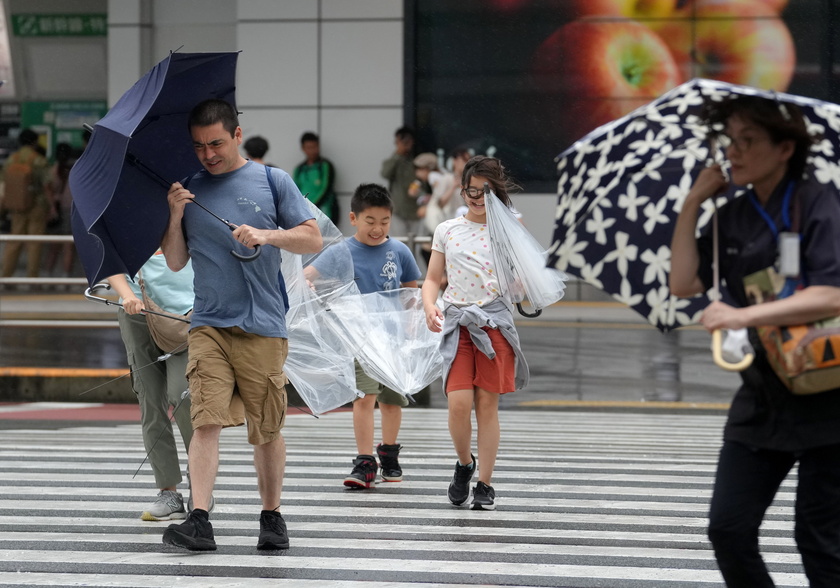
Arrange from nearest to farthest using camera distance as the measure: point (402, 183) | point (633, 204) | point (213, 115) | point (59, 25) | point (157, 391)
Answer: point (633, 204)
point (213, 115)
point (157, 391)
point (402, 183)
point (59, 25)

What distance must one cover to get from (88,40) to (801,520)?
65.4 ft

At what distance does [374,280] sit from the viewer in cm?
846

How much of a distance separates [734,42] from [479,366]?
14.5 meters

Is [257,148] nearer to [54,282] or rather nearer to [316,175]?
[54,282]

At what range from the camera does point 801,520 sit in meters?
4.06

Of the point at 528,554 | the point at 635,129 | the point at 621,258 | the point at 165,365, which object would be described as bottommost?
the point at 528,554

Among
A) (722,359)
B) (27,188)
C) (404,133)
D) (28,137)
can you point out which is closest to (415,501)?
(722,359)

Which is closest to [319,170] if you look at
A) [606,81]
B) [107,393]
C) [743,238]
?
[606,81]

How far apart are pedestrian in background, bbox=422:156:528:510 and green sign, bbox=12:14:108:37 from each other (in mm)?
16016

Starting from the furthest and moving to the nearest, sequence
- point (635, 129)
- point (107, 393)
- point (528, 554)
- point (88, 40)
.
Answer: point (88, 40), point (107, 393), point (528, 554), point (635, 129)

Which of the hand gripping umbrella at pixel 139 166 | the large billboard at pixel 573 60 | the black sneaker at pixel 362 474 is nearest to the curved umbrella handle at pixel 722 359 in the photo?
the hand gripping umbrella at pixel 139 166

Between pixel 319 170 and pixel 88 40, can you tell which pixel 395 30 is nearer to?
pixel 319 170

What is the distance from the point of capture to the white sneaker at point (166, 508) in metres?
6.80

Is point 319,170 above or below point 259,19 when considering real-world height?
below
